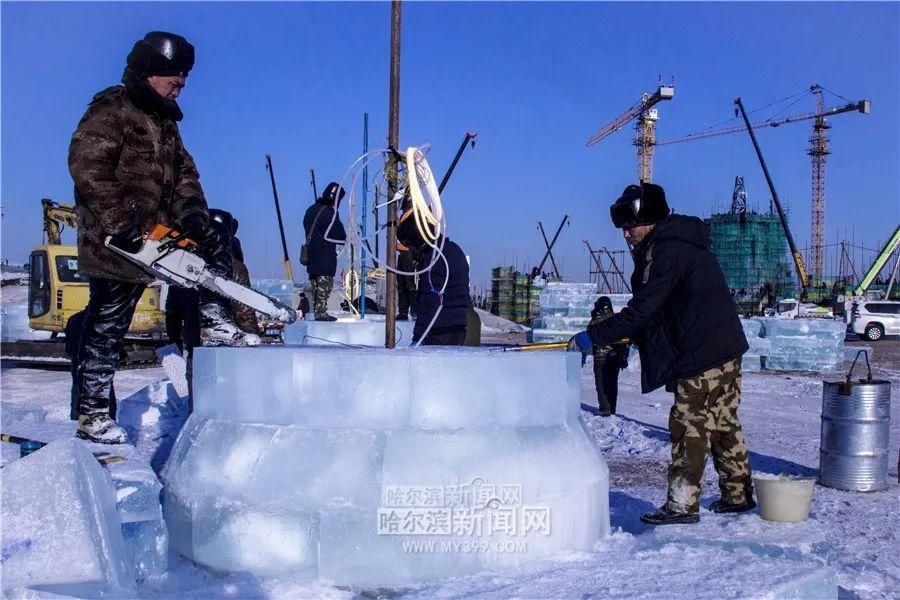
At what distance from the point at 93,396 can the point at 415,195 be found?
1.75 meters

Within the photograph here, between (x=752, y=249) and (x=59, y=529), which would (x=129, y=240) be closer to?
(x=59, y=529)

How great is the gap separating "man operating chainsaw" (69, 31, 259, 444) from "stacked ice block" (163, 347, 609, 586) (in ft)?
2.71

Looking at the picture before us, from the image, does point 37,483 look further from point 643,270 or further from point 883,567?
point 883,567

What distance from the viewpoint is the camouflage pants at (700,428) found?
12.0 feet

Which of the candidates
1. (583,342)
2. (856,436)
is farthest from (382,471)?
(856,436)

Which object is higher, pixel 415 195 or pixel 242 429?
pixel 415 195

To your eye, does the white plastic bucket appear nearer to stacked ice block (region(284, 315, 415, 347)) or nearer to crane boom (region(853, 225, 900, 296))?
stacked ice block (region(284, 315, 415, 347))

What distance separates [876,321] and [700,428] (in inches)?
1060

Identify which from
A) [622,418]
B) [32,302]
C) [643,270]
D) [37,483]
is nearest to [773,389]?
[622,418]

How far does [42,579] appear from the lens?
89.3 inches

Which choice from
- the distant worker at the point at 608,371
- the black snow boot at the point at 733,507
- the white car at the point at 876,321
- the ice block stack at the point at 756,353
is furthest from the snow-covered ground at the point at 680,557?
the white car at the point at 876,321

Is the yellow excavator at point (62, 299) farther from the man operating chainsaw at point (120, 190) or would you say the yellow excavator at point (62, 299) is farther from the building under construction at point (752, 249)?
the building under construction at point (752, 249)

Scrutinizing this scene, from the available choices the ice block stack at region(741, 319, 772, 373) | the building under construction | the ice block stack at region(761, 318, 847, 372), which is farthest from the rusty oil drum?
the building under construction

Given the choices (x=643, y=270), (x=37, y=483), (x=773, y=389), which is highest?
(x=643, y=270)
